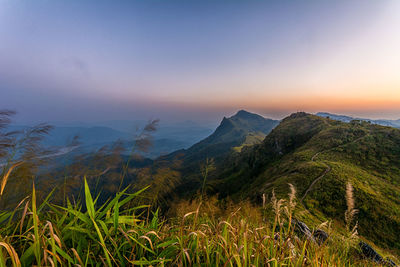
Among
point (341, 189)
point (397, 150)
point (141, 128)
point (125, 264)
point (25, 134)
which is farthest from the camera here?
point (397, 150)

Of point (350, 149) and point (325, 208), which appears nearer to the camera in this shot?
point (325, 208)

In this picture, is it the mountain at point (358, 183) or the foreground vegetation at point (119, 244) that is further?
the mountain at point (358, 183)

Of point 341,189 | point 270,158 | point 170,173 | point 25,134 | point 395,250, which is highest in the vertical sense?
point 25,134

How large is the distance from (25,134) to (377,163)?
33.6 metres

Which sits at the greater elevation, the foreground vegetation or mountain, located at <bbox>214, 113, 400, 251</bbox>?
the foreground vegetation

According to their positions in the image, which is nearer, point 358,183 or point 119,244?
point 119,244

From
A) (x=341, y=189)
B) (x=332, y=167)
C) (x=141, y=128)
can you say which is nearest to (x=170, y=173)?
(x=141, y=128)

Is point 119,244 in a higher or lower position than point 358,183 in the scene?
higher

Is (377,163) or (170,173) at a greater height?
(170,173)

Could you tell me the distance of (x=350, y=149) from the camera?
26.5m

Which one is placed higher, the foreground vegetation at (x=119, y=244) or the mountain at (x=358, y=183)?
the foreground vegetation at (x=119, y=244)

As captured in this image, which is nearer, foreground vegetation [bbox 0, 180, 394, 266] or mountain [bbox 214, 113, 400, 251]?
foreground vegetation [bbox 0, 180, 394, 266]

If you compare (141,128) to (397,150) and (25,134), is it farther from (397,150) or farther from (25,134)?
(397,150)

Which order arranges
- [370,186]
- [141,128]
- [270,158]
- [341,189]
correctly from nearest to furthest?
[141,128], [341,189], [370,186], [270,158]
